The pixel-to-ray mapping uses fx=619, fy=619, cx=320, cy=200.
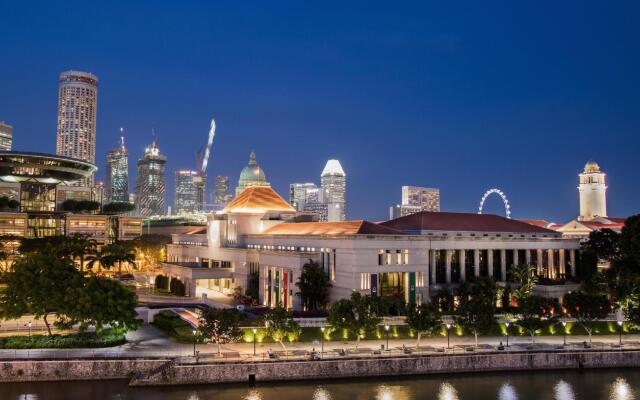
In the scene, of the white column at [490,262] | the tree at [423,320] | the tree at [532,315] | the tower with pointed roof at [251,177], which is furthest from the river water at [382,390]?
the tower with pointed roof at [251,177]

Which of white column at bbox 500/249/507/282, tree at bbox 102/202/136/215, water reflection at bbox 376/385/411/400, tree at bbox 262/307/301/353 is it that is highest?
tree at bbox 102/202/136/215

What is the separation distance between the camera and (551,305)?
76125mm

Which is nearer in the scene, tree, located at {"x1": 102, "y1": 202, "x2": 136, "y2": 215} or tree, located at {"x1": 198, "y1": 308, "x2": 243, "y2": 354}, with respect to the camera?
tree, located at {"x1": 198, "y1": 308, "x2": 243, "y2": 354}

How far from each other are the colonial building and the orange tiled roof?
0.19 meters

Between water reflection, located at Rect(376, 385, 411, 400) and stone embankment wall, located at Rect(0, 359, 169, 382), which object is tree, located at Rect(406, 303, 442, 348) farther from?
stone embankment wall, located at Rect(0, 359, 169, 382)

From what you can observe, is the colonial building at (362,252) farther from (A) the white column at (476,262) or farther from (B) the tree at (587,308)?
(B) the tree at (587,308)

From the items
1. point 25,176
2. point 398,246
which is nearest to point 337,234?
point 398,246

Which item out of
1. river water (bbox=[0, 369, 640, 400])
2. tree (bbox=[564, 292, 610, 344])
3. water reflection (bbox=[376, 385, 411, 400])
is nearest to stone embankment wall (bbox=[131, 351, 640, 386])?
river water (bbox=[0, 369, 640, 400])

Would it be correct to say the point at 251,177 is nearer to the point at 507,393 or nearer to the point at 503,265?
the point at 503,265

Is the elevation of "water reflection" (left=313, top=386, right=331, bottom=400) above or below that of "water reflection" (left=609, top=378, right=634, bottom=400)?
above

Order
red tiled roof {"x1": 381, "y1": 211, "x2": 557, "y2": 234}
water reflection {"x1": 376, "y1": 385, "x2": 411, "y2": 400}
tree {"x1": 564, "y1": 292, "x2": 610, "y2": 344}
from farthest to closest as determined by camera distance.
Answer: red tiled roof {"x1": 381, "y1": 211, "x2": 557, "y2": 234}
tree {"x1": 564, "y1": 292, "x2": 610, "y2": 344}
water reflection {"x1": 376, "y1": 385, "x2": 411, "y2": 400}

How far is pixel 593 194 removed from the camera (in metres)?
190

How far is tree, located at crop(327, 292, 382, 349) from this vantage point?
2564 inches

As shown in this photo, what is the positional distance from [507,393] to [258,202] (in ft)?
222
